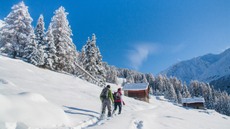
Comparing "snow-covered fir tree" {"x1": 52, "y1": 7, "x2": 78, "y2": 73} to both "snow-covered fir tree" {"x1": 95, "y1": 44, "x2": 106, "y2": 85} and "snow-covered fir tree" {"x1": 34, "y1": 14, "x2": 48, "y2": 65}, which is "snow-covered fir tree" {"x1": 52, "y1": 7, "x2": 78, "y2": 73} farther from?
"snow-covered fir tree" {"x1": 95, "y1": 44, "x2": 106, "y2": 85}

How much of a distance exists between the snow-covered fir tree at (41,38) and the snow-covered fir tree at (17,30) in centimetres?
203

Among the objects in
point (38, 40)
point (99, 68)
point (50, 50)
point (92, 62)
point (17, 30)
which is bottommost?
point (99, 68)

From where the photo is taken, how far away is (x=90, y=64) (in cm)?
2784

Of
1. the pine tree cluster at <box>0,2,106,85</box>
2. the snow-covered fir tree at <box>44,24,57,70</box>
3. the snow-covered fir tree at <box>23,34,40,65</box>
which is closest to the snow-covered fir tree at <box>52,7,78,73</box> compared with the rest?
the pine tree cluster at <box>0,2,106,85</box>

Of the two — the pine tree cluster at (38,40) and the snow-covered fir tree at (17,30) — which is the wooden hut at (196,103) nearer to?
the pine tree cluster at (38,40)

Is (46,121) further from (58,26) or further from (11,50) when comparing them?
(58,26)

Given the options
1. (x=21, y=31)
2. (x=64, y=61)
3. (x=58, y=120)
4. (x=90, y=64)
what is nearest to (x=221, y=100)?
(x=90, y=64)

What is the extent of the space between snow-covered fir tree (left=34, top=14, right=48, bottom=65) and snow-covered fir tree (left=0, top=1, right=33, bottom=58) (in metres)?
2.03

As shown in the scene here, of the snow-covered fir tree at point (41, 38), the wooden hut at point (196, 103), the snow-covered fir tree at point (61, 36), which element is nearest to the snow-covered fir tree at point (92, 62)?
Result: the snow-covered fir tree at point (61, 36)

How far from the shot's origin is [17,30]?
20.7m

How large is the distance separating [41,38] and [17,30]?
4153 millimetres

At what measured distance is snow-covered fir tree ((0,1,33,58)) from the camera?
64.7 feet

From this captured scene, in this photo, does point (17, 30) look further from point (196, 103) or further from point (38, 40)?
point (196, 103)

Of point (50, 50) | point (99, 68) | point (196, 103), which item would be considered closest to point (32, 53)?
point (50, 50)
